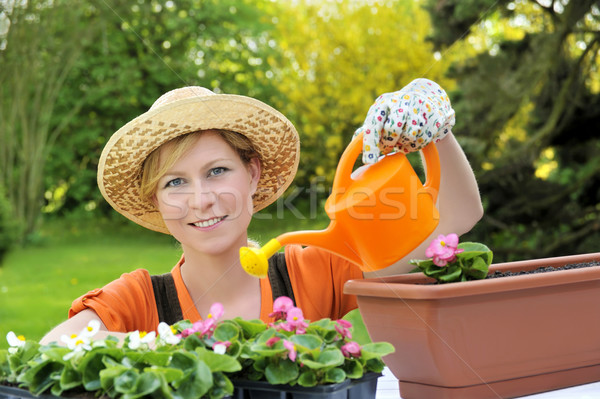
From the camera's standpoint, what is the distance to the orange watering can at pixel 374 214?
2.84ft

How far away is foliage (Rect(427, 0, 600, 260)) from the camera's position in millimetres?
4168

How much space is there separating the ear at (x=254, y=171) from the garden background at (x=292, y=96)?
289 centimetres

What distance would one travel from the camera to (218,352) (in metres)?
0.68

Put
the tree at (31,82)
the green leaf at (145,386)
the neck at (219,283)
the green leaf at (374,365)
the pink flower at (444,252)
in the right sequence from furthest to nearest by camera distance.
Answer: the tree at (31,82), the neck at (219,283), the pink flower at (444,252), the green leaf at (374,365), the green leaf at (145,386)

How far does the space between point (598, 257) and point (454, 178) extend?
274 mm

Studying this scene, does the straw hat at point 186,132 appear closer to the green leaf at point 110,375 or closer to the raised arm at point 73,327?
the raised arm at point 73,327

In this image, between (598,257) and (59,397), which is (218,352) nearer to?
(59,397)

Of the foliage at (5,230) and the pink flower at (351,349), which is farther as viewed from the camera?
the foliage at (5,230)

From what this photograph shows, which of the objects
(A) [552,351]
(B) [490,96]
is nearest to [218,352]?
(A) [552,351]

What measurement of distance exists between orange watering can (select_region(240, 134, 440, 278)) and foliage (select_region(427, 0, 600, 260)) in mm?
3374

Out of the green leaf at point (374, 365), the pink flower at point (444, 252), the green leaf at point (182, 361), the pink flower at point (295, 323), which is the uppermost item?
the pink flower at point (444, 252)

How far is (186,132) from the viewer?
1156 mm

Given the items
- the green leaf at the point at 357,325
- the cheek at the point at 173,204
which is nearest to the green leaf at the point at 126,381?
the cheek at the point at 173,204

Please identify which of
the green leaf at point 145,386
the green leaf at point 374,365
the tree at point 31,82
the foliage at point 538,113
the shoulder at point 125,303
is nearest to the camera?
the green leaf at point 145,386
